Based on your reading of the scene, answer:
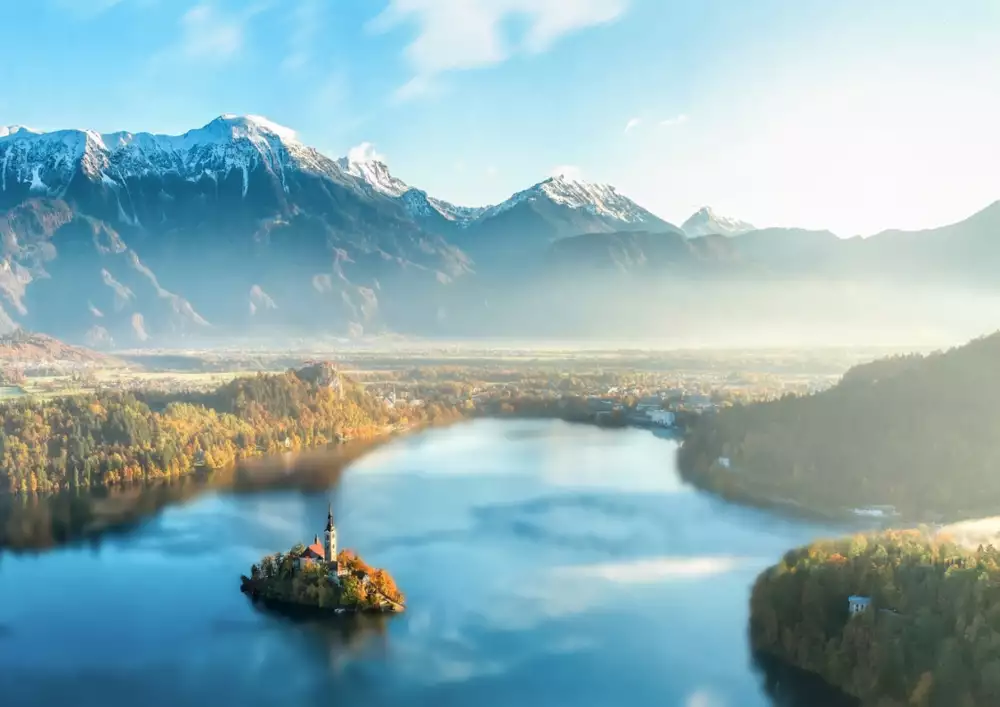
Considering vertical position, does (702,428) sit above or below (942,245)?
below

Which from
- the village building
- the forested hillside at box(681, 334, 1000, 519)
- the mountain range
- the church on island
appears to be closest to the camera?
the village building

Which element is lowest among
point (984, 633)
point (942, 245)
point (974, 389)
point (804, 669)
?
point (804, 669)

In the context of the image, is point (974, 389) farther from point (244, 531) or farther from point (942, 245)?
point (942, 245)

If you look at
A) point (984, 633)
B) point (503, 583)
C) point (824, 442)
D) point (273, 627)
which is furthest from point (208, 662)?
point (824, 442)

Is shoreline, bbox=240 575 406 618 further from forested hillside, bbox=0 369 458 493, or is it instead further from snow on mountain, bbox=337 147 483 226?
snow on mountain, bbox=337 147 483 226

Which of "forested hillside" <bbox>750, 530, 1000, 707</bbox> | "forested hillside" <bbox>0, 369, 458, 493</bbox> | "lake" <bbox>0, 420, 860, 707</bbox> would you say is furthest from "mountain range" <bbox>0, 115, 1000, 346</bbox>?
"forested hillside" <bbox>750, 530, 1000, 707</bbox>
